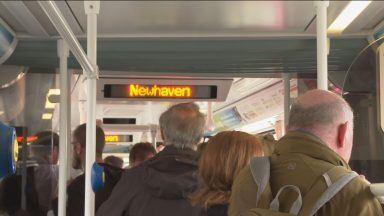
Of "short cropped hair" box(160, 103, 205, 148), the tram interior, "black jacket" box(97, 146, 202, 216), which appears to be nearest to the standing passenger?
"black jacket" box(97, 146, 202, 216)

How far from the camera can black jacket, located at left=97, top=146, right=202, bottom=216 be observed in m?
3.10

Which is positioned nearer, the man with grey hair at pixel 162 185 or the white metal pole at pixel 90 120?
the white metal pole at pixel 90 120

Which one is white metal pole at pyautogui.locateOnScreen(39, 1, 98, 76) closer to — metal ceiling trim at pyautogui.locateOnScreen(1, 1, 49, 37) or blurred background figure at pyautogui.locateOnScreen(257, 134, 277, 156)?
metal ceiling trim at pyautogui.locateOnScreen(1, 1, 49, 37)

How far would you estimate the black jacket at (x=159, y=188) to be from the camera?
3096 millimetres

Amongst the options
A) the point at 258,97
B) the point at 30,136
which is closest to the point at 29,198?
the point at 30,136

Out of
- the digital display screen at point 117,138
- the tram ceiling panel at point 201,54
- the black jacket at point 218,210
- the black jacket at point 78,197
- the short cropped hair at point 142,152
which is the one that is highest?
the tram ceiling panel at point 201,54

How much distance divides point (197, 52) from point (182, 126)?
1.05 m

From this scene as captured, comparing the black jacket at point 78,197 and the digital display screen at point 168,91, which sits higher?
the digital display screen at point 168,91

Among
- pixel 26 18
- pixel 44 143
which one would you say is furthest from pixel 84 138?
pixel 44 143

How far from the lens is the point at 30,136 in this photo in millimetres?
5070

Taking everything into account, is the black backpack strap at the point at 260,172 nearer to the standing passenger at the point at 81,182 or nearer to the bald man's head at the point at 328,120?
the bald man's head at the point at 328,120

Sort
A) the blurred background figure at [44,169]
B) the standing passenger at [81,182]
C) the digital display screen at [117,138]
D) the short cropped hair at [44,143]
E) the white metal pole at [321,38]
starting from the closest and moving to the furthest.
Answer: the white metal pole at [321,38], the standing passenger at [81,182], the blurred background figure at [44,169], the short cropped hair at [44,143], the digital display screen at [117,138]

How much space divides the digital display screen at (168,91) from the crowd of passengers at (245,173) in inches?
60.0

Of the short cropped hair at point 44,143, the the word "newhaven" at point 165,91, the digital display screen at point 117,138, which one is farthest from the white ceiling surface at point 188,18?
the digital display screen at point 117,138
